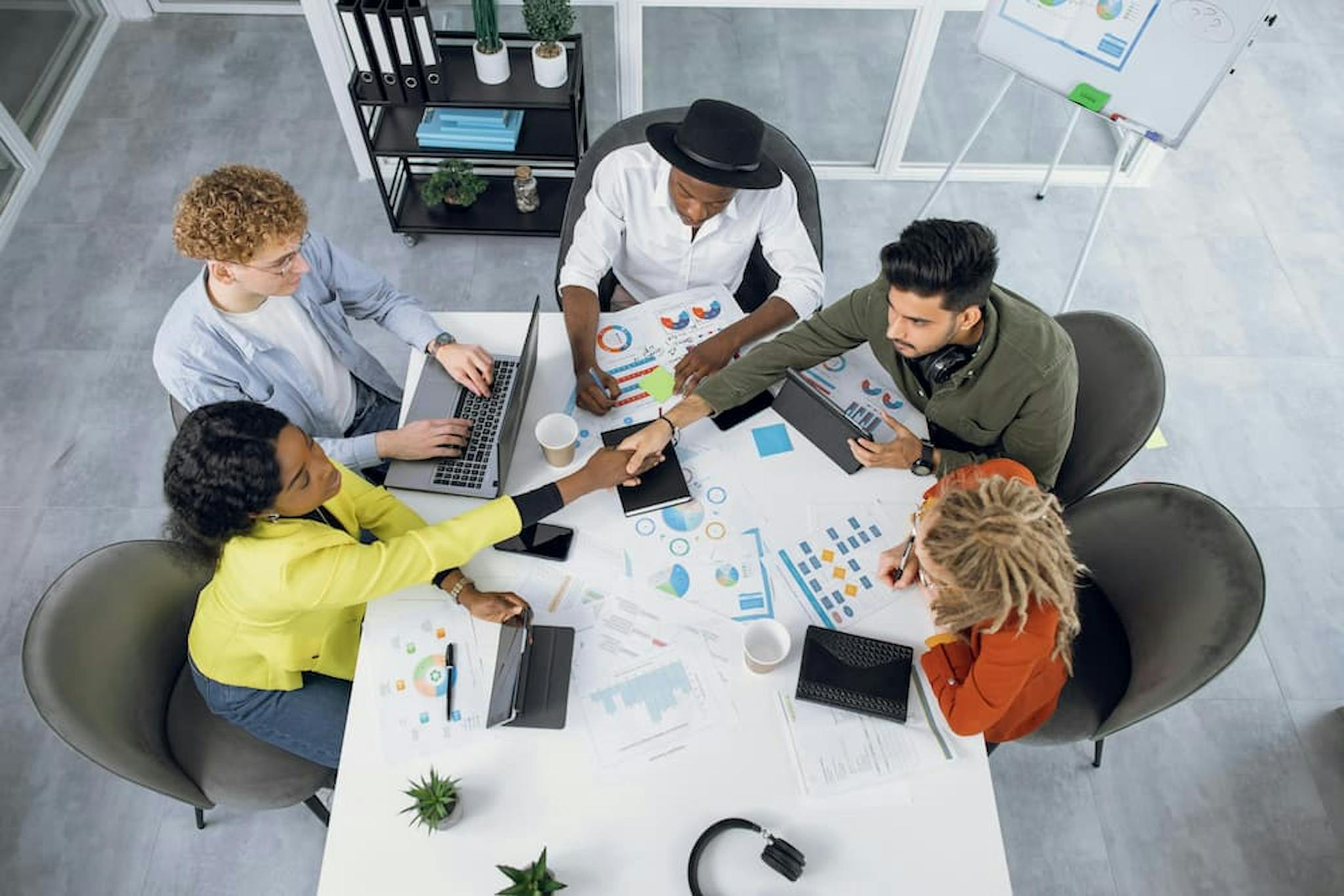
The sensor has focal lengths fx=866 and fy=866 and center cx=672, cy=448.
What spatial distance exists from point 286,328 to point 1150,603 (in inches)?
81.0

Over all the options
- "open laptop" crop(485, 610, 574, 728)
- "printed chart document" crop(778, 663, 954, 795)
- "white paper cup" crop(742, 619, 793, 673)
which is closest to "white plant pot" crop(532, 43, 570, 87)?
"open laptop" crop(485, 610, 574, 728)

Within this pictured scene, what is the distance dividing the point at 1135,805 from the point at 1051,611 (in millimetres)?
1281

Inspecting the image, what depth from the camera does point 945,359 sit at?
192cm

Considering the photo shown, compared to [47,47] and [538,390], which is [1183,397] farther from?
[47,47]

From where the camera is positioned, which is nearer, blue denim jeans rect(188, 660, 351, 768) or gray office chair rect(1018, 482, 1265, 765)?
gray office chair rect(1018, 482, 1265, 765)

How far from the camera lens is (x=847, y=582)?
5.94ft

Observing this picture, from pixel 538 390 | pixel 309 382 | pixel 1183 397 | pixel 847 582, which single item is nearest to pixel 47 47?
pixel 309 382

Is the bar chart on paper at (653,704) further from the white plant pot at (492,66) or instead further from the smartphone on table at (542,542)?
the white plant pot at (492,66)

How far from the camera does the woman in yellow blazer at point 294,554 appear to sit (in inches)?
57.3

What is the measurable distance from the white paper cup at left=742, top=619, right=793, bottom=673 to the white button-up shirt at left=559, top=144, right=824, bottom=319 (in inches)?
38.9

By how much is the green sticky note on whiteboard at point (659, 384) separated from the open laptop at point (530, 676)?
25.5 inches

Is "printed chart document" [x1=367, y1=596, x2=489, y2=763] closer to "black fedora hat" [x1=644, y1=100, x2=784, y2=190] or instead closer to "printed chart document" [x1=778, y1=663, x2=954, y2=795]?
"printed chart document" [x1=778, y1=663, x2=954, y2=795]

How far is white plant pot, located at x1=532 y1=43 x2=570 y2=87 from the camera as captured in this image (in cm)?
303

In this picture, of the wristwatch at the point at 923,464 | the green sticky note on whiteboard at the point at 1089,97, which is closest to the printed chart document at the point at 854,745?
the wristwatch at the point at 923,464
